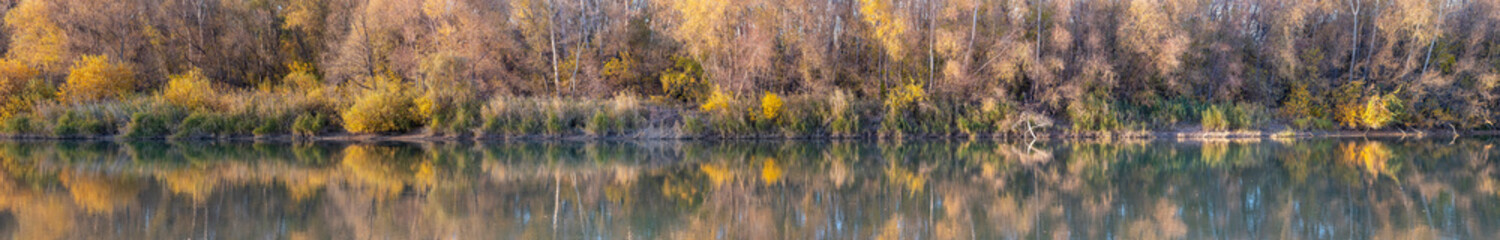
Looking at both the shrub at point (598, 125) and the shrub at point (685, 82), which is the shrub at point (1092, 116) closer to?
the shrub at point (685, 82)

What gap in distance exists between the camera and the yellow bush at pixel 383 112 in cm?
2577

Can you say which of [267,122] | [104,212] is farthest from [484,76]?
[104,212]

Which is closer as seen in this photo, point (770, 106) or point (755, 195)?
point (755, 195)

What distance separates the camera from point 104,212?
931 centimetres

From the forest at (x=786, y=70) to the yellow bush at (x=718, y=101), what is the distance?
0.06 metres

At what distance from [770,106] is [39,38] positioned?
24454 mm

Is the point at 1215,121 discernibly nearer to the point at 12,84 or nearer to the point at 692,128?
the point at 692,128

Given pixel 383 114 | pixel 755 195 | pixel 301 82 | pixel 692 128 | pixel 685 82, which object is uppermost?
pixel 301 82

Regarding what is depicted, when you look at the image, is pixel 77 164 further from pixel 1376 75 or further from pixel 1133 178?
pixel 1376 75

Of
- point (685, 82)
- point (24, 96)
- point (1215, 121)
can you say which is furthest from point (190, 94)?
point (1215, 121)

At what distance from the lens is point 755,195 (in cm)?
1106

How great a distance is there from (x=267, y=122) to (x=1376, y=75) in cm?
3446

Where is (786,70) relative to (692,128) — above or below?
above

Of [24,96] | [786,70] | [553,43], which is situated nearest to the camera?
[24,96]
